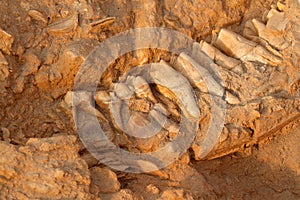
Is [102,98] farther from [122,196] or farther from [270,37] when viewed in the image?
[270,37]

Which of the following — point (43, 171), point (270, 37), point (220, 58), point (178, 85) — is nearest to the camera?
point (43, 171)

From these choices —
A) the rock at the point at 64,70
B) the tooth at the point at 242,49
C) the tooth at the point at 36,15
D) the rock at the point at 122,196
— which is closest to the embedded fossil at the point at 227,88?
the tooth at the point at 242,49

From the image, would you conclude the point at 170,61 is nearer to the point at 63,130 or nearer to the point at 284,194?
the point at 63,130

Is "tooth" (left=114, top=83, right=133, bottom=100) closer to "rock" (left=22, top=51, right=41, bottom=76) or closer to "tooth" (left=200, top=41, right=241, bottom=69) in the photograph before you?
"rock" (left=22, top=51, right=41, bottom=76)

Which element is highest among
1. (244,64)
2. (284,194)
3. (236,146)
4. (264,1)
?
Result: (264,1)

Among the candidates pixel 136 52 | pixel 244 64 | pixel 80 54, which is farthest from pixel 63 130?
pixel 244 64

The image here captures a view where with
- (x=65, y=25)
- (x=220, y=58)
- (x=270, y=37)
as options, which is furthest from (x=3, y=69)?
(x=270, y=37)
